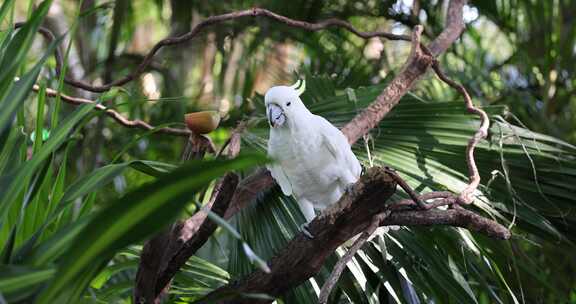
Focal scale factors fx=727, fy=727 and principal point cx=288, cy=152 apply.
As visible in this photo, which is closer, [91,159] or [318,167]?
[318,167]

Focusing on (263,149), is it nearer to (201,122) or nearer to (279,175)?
(279,175)

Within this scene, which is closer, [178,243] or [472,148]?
[178,243]

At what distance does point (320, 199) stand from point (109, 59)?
1.88 metres

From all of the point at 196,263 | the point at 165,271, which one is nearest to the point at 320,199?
the point at 196,263

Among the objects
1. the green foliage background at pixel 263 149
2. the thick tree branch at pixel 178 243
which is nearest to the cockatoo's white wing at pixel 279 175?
the green foliage background at pixel 263 149

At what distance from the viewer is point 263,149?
6.54 ft

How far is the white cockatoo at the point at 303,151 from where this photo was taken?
175cm

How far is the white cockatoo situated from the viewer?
5.74ft

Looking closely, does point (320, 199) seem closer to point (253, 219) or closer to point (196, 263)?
point (253, 219)

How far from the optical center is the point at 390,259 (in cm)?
168

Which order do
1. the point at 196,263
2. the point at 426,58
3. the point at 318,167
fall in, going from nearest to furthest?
1. the point at 196,263
2. the point at 318,167
3. the point at 426,58

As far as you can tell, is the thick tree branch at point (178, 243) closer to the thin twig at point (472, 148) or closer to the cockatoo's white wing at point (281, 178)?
the cockatoo's white wing at point (281, 178)

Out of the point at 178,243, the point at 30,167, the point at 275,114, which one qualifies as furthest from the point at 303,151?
the point at 30,167

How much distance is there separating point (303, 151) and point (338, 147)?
9cm
